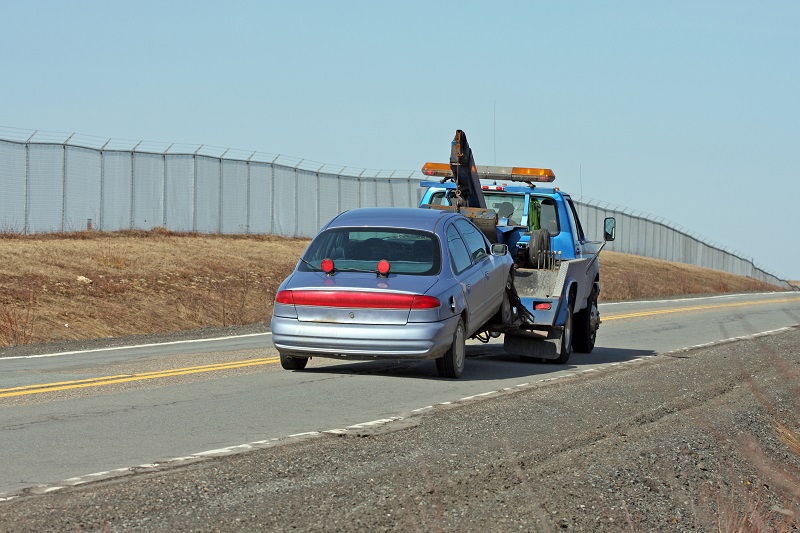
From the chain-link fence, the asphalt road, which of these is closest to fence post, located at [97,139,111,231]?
the chain-link fence

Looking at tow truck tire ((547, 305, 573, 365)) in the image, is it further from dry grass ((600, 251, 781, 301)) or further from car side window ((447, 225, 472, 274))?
dry grass ((600, 251, 781, 301))

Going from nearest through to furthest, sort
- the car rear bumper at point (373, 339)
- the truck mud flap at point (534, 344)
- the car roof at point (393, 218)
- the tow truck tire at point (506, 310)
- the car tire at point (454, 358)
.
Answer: the car rear bumper at point (373, 339) → the car tire at point (454, 358) → the car roof at point (393, 218) → the tow truck tire at point (506, 310) → the truck mud flap at point (534, 344)

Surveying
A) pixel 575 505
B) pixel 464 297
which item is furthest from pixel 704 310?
pixel 575 505

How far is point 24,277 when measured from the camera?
28.8m

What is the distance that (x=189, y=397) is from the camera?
1130cm

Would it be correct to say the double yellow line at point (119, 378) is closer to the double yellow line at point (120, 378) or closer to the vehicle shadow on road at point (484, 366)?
the double yellow line at point (120, 378)

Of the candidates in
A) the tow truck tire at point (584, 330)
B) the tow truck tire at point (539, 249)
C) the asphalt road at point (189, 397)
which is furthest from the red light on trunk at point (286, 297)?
the tow truck tire at point (584, 330)

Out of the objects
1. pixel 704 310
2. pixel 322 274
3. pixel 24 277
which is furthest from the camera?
pixel 704 310

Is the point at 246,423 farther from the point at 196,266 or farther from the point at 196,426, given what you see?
the point at 196,266

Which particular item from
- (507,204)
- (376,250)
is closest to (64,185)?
(507,204)

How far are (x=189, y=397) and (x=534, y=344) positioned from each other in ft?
18.8

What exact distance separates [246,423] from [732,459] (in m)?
3.81

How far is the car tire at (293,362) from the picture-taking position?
44.3 ft

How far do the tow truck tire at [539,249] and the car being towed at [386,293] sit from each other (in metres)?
1.91
